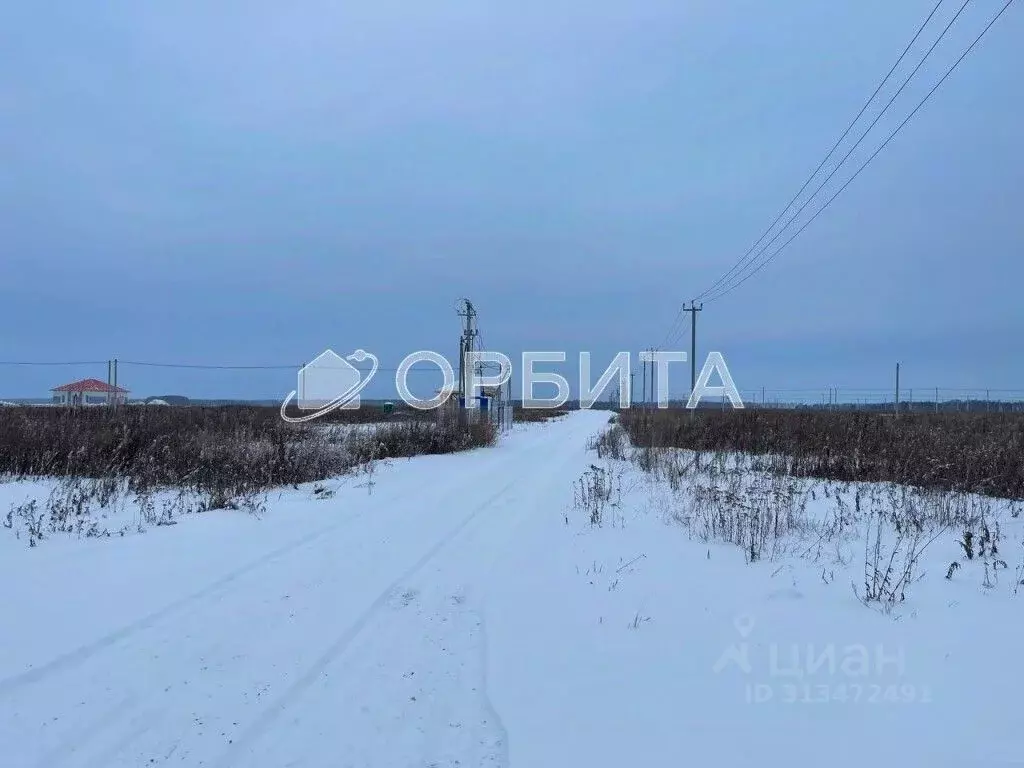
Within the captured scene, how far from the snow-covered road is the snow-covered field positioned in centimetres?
2

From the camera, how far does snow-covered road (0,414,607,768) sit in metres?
2.64

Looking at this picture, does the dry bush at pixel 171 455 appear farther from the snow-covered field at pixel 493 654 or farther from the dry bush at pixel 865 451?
the dry bush at pixel 865 451

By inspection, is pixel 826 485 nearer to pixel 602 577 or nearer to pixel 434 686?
pixel 602 577

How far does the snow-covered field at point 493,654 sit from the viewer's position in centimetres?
263

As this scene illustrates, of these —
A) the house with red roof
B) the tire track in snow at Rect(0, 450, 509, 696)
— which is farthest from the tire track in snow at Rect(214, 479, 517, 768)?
the house with red roof

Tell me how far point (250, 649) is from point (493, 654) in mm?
1481

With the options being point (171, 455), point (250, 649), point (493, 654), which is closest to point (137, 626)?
point (250, 649)

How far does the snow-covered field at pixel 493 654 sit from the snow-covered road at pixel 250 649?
2 cm

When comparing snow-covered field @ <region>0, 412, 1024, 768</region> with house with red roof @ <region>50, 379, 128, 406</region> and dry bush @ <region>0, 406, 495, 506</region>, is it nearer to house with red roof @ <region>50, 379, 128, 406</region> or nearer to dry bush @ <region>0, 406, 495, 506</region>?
dry bush @ <region>0, 406, 495, 506</region>

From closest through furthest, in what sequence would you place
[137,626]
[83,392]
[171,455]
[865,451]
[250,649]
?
1. [250,649]
2. [137,626]
3. [171,455]
4. [865,451]
5. [83,392]

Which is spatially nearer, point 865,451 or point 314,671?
point 314,671

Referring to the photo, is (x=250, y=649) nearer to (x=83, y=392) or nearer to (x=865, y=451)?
(x=865, y=451)

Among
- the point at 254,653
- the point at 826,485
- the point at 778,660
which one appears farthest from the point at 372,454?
the point at 778,660

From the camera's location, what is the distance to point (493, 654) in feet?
→ 11.7
